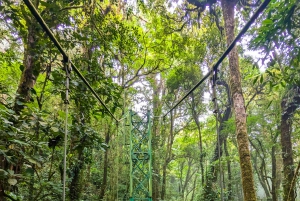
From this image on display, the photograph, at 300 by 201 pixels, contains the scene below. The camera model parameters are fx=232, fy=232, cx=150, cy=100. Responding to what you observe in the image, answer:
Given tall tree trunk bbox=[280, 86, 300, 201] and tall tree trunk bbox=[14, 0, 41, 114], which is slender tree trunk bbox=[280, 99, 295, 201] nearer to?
tall tree trunk bbox=[280, 86, 300, 201]

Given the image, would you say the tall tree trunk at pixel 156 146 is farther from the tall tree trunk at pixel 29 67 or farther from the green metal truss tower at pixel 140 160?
the tall tree trunk at pixel 29 67

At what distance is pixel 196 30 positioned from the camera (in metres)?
4.84

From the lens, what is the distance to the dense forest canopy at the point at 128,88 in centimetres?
146

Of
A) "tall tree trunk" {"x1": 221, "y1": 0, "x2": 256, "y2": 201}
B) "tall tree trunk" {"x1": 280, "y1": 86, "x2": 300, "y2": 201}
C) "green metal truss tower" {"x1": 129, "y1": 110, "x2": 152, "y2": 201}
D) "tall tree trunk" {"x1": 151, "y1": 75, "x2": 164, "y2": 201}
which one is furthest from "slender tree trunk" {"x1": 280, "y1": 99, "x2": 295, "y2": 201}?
"tall tree trunk" {"x1": 151, "y1": 75, "x2": 164, "y2": 201}

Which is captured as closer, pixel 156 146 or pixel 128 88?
pixel 128 88

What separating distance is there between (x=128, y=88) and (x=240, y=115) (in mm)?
3377

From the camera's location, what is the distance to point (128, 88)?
5617 millimetres

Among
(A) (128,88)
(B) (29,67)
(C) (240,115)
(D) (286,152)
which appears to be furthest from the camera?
(A) (128,88)

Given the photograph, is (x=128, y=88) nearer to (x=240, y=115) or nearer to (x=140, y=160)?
(x=140, y=160)

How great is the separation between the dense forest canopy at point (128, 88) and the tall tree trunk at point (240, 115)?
1cm

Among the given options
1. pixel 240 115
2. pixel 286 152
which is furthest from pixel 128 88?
pixel 286 152

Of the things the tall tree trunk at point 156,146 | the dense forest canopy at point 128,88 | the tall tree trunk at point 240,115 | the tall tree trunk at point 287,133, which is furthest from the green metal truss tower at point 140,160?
the tall tree trunk at point 287,133

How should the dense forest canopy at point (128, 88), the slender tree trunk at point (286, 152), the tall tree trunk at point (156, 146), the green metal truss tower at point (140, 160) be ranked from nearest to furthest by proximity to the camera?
1. the dense forest canopy at point (128, 88)
2. the slender tree trunk at point (286, 152)
3. the green metal truss tower at point (140, 160)
4. the tall tree trunk at point (156, 146)

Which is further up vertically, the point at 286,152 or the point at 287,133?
the point at 287,133
